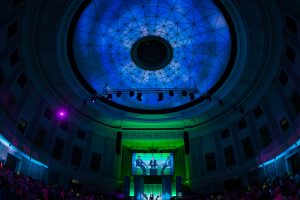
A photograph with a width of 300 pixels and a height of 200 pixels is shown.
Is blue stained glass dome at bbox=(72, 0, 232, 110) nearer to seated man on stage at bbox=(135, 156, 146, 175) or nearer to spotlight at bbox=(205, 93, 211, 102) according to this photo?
spotlight at bbox=(205, 93, 211, 102)

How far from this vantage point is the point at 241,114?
33.0 m

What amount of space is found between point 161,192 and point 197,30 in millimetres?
22909

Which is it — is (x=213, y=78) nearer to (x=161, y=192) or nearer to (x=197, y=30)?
(x=197, y=30)

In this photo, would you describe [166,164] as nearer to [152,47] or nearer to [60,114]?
[60,114]

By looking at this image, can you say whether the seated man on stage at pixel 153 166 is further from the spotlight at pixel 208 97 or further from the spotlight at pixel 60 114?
the spotlight at pixel 60 114

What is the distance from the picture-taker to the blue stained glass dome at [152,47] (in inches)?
1122

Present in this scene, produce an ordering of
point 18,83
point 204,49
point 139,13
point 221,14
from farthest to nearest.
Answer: point 204,49 → point 139,13 → point 221,14 → point 18,83

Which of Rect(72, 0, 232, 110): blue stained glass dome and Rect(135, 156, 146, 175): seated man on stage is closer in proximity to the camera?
Rect(72, 0, 232, 110): blue stained glass dome

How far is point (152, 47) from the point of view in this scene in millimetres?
32969

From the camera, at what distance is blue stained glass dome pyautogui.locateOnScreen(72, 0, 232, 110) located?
28.5 meters

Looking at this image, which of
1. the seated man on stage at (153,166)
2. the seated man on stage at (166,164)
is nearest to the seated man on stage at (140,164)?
the seated man on stage at (153,166)

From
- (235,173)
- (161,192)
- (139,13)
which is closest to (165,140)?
(161,192)

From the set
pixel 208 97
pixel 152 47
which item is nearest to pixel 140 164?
pixel 208 97

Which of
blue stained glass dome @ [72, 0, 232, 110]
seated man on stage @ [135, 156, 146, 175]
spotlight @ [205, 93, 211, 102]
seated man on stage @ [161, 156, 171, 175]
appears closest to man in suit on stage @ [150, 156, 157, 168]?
seated man on stage @ [135, 156, 146, 175]
